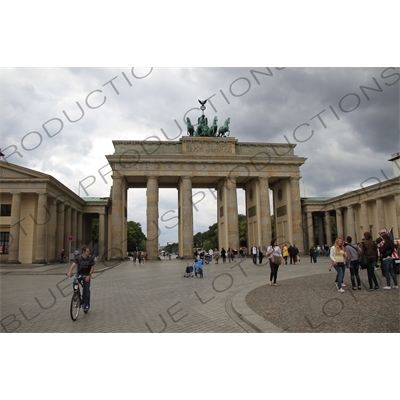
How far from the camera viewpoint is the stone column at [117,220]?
49.0 metres

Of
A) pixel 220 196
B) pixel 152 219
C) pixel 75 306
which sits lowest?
pixel 75 306

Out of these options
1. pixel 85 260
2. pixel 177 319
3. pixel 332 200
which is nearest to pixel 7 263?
pixel 85 260

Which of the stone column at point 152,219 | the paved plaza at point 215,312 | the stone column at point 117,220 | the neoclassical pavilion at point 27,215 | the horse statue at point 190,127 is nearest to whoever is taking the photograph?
the paved plaza at point 215,312

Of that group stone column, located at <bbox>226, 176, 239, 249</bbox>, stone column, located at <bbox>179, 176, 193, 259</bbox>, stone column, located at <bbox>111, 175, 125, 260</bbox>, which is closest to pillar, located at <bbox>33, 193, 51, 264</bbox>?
stone column, located at <bbox>111, 175, 125, 260</bbox>

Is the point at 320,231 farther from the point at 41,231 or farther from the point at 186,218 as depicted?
the point at 41,231

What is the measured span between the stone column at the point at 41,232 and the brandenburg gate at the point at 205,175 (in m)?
12.7

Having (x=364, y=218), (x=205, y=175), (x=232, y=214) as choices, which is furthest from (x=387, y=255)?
(x=205, y=175)

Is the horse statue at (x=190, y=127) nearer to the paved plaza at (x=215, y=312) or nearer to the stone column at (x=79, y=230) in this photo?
the stone column at (x=79, y=230)

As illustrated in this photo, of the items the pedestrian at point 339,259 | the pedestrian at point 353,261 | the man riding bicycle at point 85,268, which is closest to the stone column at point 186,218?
the pedestrian at point 353,261

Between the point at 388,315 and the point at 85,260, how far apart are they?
25.5 feet

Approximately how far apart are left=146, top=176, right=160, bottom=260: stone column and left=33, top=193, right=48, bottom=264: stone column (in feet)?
51.0

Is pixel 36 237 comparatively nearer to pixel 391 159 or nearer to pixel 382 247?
pixel 382 247

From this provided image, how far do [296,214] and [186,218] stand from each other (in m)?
17.0

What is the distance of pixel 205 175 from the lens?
170 feet
